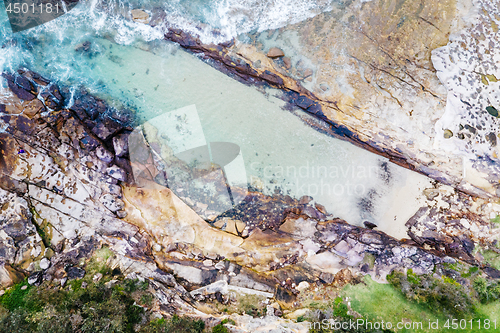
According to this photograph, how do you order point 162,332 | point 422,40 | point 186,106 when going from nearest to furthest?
point 162,332 → point 422,40 → point 186,106

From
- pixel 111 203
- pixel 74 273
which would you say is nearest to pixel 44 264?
pixel 74 273

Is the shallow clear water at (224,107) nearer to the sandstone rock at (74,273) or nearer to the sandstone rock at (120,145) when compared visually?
the sandstone rock at (120,145)

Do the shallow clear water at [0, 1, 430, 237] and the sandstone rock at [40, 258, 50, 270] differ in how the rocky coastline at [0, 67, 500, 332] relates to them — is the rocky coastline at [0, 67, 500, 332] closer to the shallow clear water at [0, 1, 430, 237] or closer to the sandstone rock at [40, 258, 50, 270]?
the sandstone rock at [40, 258, 50, 270]

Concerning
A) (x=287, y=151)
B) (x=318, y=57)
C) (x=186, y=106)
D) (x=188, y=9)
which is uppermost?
(x=188, y=9)

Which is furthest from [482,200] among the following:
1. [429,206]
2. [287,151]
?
[287,151]

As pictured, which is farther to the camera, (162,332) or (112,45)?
(112,45)

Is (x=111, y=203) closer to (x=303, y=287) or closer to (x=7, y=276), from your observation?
(x=7, y=276)

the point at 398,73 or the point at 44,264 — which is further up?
the point at 398,73

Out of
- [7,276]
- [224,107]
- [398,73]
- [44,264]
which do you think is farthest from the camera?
[224,107]

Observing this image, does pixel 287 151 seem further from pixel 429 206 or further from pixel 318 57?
pixel 429 206
